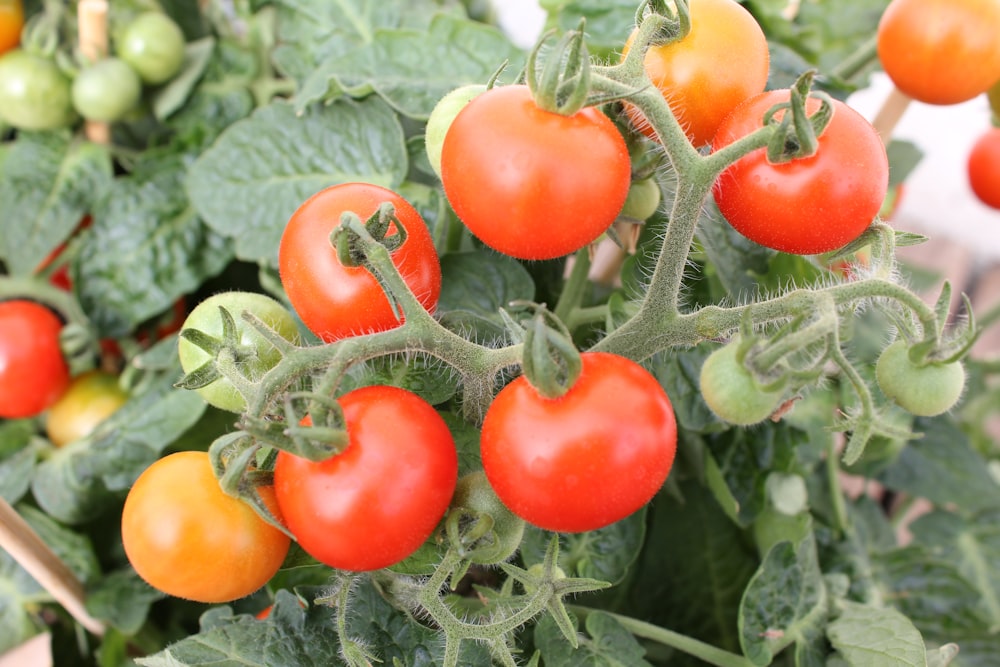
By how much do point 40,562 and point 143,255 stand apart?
0.40 metres

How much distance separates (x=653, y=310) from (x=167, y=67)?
840 millimetres

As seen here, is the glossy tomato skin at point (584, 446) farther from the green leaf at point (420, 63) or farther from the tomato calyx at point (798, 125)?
the green leaf at point (420, 63)

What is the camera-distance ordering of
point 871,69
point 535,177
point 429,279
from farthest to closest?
point 871,69
point 429,279
point 535,177

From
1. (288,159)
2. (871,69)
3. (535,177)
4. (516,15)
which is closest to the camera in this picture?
(535,177)

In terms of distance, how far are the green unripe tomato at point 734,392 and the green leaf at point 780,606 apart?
33 centimetres

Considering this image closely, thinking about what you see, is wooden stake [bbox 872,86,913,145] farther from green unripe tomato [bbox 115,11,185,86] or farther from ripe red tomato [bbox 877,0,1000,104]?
green unripe tomato [bbox 115,11,185,86]

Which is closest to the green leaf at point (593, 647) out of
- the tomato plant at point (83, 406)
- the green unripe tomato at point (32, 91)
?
the tomato plant at point (83, 406)

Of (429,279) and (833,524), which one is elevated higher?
(429,279)

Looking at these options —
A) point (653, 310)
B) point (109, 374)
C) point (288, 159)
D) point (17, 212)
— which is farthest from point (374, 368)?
point (17, 212)

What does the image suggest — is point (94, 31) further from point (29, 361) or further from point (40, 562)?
point (40, 562)

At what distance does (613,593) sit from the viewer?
82 centimetres

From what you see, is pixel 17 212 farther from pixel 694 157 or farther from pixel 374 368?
pixel 694 157

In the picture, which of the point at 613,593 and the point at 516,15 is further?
the point at 516,15

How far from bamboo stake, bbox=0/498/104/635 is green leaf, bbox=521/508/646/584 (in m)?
0.47
